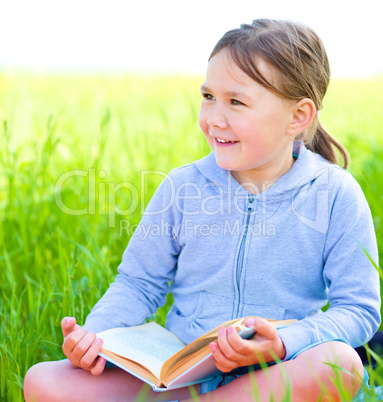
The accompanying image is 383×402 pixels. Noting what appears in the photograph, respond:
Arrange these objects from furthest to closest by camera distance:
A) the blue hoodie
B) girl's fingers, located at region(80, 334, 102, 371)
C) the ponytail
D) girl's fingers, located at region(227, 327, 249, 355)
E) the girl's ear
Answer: the ponytail, the girl's ear, the blue hoodie, girl's fingers, located at region(80, 334, 102, 371), girl's fingers, located at region(227, 327, 249, 355)

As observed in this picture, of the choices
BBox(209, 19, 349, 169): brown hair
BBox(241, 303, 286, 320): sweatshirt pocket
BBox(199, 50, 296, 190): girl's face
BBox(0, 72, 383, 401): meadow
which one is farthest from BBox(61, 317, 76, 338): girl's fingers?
BBox(209, 19, 349, 169): brown hair

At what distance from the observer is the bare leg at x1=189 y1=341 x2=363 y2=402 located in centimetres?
137

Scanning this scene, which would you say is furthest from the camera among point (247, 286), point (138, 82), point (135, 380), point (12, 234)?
point (138, 82)

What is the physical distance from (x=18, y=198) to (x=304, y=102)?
161 cm

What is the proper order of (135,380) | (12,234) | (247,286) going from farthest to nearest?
(12,234), (247,286), (135,380)

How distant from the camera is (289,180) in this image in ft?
5.84

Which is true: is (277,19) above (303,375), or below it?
above

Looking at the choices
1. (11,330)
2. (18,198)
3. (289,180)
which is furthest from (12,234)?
(289,180)

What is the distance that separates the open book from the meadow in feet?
1.11

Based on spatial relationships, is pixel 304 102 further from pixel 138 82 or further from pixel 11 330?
pixel 138 82

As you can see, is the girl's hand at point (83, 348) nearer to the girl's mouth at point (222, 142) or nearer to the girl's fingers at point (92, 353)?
the girl's fingers at point (92, 353)

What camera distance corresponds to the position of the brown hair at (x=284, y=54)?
1.68 metres

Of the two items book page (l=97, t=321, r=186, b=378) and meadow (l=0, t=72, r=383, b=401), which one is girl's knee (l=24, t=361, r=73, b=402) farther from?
book page (l=97, t=321, r=186, b=378)

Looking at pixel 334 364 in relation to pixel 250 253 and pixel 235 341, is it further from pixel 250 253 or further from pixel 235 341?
pixel 250 253
